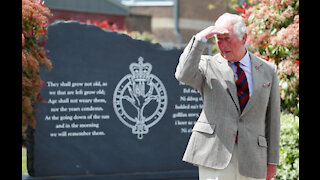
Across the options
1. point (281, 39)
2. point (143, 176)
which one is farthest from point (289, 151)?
point (143, 176)

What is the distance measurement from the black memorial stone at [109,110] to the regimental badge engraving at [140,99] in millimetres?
14

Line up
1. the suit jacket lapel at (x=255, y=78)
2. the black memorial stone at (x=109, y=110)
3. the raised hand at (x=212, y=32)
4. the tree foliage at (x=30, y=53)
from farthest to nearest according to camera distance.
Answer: the black memorial stone at (x=109, y=110) < the tree foliage at (x=30, y=53) < the suit jacket lapel at (x=255, y=78) < the raised hand at (x=212, y=32)

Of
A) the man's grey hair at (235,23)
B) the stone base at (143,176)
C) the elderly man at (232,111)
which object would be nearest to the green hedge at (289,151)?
the stone base at (143,176)

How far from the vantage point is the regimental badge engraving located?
7258 mm

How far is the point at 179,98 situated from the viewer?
24.9 feet

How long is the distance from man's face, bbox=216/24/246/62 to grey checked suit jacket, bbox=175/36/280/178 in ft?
0.37

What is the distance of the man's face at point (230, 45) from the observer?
3.90 m

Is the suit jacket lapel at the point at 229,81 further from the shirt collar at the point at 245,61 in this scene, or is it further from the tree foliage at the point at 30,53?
the tree foliage at the point at 30,53

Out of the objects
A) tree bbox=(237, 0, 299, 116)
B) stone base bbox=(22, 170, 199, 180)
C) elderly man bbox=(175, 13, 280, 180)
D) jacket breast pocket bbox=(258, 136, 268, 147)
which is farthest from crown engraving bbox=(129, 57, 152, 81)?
jacket breast pocket bbox=(258, 136, 268, 147)

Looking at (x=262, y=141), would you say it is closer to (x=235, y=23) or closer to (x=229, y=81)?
(x=229, y=81)

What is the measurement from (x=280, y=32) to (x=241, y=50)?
293 cm

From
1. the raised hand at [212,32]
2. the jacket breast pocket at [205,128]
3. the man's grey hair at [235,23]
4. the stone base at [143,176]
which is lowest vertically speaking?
the stone base at [143,176]

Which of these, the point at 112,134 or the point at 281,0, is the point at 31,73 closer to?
the point at 112,134
